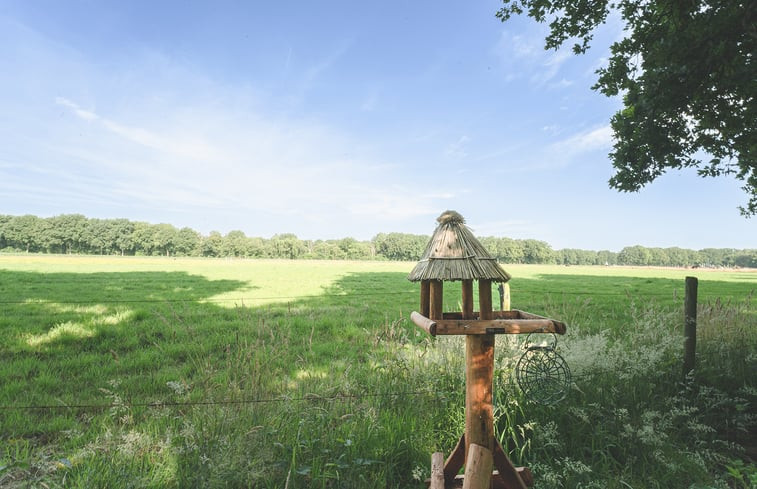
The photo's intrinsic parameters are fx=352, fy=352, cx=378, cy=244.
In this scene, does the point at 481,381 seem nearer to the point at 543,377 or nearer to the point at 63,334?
the point at 543,377

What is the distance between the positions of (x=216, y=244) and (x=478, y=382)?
129m

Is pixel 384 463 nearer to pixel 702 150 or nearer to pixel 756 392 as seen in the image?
pixel 756 392

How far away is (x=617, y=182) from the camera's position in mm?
10266

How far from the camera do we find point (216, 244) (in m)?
119

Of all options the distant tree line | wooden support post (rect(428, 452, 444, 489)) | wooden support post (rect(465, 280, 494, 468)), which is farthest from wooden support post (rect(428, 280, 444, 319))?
the distant tree line

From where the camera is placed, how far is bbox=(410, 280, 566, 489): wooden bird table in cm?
244

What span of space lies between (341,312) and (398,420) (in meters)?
8.20

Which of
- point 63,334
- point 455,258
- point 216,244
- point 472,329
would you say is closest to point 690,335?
point 472,329

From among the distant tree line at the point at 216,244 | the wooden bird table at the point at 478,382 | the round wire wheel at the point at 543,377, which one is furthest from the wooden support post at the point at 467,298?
the distant tree line at the point at 216,244

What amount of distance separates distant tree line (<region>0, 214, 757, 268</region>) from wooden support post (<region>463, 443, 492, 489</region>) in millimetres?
101805

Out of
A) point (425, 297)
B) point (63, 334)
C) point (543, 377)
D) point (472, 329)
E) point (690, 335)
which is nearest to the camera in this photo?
point (472, 329)

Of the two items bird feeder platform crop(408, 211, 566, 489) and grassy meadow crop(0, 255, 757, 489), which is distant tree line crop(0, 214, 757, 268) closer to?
grassy meadow crop(0, 255, 757, 489)

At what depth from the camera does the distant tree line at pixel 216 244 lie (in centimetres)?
10369

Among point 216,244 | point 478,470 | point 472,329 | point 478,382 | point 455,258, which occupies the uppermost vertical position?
point 216,244
